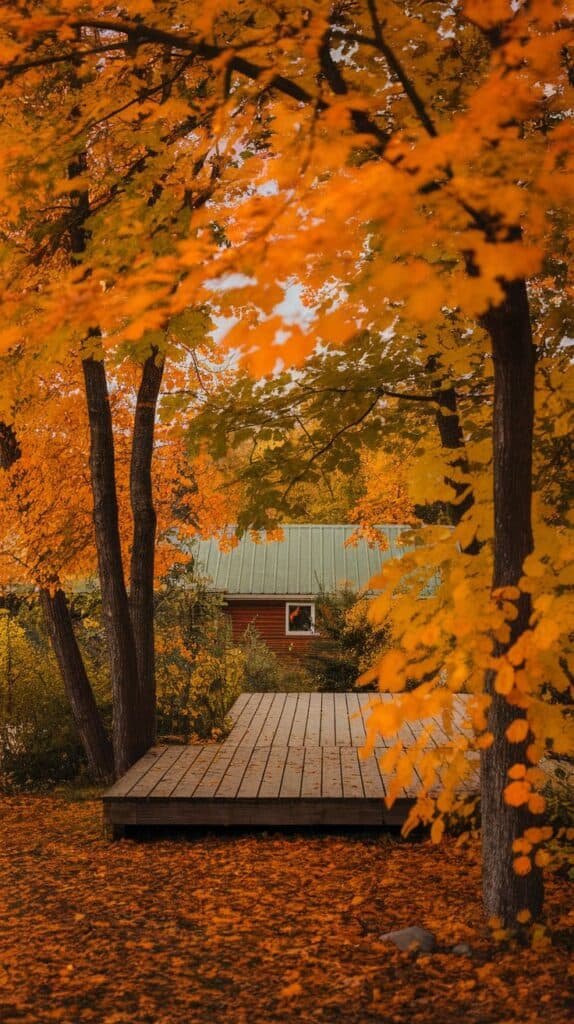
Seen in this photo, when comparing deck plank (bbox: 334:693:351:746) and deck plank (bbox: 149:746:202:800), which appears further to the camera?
deck plank (bbox: 334:693:351:746)

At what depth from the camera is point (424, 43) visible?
4.48 metres

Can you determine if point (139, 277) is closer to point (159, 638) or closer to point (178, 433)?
point (178, 433)

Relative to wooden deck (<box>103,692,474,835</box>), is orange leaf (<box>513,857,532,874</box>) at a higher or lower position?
higher

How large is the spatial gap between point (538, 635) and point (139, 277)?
170cm

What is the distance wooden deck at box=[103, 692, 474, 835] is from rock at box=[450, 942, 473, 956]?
1.67 metres

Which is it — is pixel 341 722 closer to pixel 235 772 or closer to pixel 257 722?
pixel 257 722

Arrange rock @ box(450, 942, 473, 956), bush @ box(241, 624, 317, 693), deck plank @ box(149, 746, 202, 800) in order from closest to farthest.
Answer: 1. rock @ box(450, 942, 473, 956)
2. deck plank @ box(149, 746, 202, 800)
3. bush @ box(241, 624, 317, 693)

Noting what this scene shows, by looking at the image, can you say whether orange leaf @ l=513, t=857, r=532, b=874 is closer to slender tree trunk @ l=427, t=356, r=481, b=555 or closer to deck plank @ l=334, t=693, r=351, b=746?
slender tree trunk @ l=427, t=356, r=481, b=555

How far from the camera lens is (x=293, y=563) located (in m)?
23.1

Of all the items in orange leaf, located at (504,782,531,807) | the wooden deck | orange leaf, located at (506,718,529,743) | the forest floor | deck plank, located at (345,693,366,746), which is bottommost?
the forest floor

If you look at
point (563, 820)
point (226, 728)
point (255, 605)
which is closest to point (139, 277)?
point (563, 820)

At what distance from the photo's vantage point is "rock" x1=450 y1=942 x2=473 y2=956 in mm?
3883

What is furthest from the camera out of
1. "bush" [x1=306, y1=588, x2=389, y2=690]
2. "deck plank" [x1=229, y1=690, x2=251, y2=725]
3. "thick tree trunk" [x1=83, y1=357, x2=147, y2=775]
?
"bush" [x1=306, y1=588, x2=389, y2=690]

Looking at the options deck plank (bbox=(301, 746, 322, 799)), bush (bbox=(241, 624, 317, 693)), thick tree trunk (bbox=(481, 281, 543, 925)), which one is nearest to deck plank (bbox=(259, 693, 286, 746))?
deck plank (bbox=(301, 746, 322, 799))
